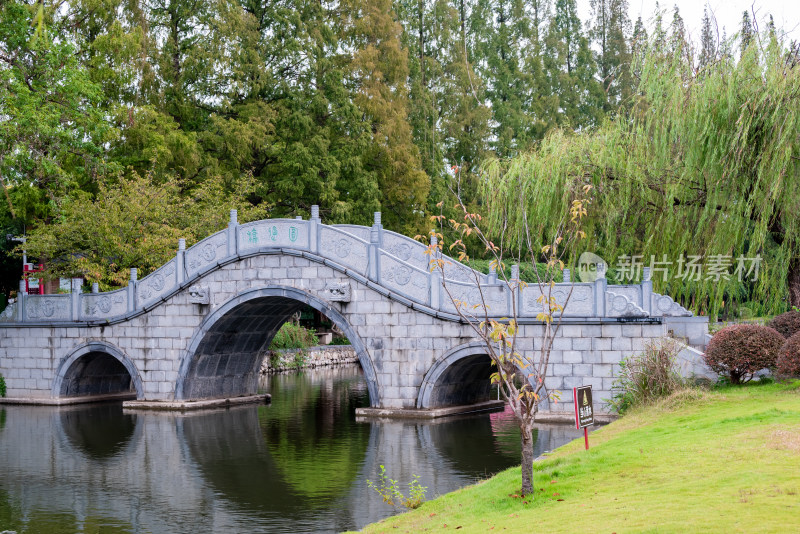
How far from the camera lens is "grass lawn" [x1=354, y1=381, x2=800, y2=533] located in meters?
6.56

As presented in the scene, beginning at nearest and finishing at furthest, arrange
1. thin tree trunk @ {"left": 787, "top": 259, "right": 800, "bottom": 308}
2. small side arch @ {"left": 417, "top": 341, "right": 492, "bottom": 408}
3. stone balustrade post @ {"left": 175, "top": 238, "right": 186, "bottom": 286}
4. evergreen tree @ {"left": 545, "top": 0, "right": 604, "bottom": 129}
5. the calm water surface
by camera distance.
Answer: the calm water surface
thin tree trunk @ {"left": 787, "top": 259, "right": 800, "bottom": 308}
small side arch @ {"left": 417, "top": 341, "right": 492, "bottom": 408}
stone balustrade post @ {"left": 175, "top": 238, "right": 186, "bottom": 286}
evergreen tree @ {"left": 545, "top": 0, "right": 604, "bottom": 129}

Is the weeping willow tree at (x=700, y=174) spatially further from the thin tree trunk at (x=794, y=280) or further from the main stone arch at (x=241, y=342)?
the main stone arch at (x=241, y=342)

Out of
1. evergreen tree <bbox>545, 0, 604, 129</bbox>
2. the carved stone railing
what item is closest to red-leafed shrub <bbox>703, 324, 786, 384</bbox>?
the carved stone railing

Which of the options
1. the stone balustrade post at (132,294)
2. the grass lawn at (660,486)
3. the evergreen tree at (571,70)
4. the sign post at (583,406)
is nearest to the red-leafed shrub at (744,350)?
the grass lawn at (660,486)

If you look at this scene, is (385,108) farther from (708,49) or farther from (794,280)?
(794,280)

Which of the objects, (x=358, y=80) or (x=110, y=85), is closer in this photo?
(x=110, y=85)

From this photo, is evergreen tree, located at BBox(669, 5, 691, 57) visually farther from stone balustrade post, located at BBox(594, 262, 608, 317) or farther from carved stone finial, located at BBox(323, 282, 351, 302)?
carved stone finial, located at BBox(323, 282, 351, 302)

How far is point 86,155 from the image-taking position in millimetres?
24594

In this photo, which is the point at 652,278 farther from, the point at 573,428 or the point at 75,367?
the point at 75,367

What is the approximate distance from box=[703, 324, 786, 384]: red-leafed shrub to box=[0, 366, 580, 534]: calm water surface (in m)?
2.79

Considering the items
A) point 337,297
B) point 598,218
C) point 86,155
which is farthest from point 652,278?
point 86,155

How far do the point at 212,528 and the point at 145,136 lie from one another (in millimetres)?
20469

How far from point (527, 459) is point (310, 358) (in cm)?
2665

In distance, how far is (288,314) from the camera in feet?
72.8
